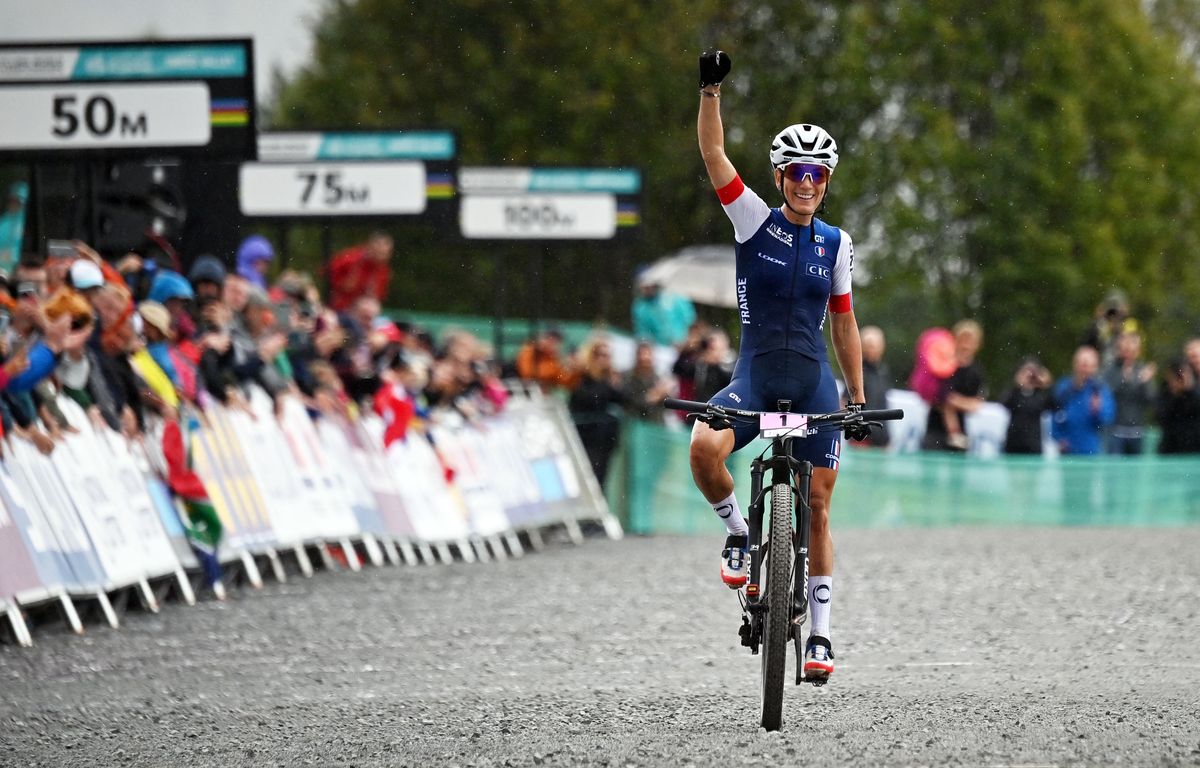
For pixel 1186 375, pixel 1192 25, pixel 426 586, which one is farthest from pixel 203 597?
pixel 1192 25

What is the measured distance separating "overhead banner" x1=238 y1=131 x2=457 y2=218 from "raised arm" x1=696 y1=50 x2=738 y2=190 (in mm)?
12047

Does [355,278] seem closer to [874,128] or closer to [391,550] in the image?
[391,550]

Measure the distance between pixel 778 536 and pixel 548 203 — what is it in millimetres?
14901

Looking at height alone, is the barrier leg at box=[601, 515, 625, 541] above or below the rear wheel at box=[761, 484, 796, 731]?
below

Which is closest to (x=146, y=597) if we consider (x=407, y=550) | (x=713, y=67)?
(x=407, y=550)

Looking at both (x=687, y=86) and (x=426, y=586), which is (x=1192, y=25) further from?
(x=426, y=586)

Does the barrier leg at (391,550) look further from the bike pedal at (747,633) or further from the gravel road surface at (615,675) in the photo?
the bike pedal at (747,633)

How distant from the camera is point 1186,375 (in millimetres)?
22484

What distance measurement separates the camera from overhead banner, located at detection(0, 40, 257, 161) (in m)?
14.8

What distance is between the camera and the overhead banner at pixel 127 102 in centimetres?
1475

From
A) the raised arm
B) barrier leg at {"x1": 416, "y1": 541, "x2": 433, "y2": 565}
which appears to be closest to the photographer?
barrier leg at {"x1": 416, "y1": 541, "x2": 433, "y2": 565}

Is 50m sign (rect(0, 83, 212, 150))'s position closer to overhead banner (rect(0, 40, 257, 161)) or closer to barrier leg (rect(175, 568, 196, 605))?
overhead banner (rect(0, 40, 257, 161))

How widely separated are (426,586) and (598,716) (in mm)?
7521

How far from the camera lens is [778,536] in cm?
823
